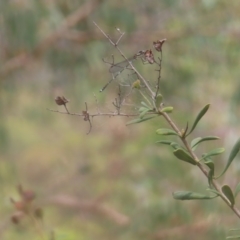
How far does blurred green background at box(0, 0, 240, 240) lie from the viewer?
4.53ft

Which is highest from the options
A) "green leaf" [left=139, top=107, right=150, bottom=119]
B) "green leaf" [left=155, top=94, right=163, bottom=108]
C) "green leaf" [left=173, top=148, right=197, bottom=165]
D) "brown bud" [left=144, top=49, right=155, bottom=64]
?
"brown bud" [left=144, top=49, right=155, bottom=64]

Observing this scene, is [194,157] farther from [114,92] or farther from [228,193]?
[114,92]

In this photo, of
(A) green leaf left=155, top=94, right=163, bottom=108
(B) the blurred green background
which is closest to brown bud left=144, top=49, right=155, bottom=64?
(A) green leaf left=155, top=94, right=163, bottom=108

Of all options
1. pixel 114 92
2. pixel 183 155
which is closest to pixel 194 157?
pixel 183 155

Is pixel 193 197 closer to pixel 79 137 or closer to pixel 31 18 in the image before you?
pixel 31 18

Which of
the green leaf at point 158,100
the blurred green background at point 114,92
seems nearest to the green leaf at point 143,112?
the green leaf at point 158,100

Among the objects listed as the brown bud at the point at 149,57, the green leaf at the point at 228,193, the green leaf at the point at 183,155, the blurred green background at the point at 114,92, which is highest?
the blurred green background at the point at 114,92

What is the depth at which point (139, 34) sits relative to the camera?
166 centimetres

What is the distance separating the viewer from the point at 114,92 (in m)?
1.25

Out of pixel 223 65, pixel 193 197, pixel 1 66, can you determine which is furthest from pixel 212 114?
pixel 193 197

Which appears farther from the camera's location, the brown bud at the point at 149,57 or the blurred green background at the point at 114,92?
the blurred green background at the point at 114,92

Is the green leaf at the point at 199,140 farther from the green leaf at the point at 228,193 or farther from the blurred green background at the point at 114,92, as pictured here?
the blurred green background at the point at 114,92

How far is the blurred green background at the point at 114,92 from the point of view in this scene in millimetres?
1380

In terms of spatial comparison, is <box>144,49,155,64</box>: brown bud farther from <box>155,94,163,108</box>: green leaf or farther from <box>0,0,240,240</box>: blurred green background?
<box>0,0,240,240</box>: blurred green background
